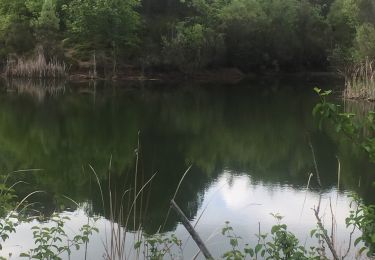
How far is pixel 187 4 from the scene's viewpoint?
45.1 m

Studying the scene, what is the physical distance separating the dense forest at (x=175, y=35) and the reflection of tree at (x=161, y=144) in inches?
535

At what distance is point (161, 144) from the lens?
14492mm

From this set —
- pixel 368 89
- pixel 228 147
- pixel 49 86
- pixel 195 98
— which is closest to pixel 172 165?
pixel 228 147

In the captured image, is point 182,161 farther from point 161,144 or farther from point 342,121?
point 342,121

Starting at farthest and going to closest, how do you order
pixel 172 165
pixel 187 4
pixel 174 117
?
pixel 187 4 → pixel 174 117 → pixel 172 165

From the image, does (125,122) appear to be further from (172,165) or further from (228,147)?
(172,165)

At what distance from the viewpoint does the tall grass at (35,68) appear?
114 feet

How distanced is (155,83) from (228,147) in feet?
74.5

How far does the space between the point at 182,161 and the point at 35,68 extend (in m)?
24.5

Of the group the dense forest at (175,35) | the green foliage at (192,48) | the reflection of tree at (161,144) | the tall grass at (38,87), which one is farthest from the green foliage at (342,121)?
the green foliage at (192,48)

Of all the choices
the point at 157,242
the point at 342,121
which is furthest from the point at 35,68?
the point at 342,121

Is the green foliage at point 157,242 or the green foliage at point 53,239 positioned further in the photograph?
the green foliage at point 157,242

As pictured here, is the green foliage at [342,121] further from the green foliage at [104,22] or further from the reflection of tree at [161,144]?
the green foliage at [104,22]

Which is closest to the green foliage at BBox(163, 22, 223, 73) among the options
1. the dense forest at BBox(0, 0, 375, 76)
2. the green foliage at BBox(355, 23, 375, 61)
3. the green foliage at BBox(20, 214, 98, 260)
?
the dense forest at BBox(0, 0, 375, 76)
